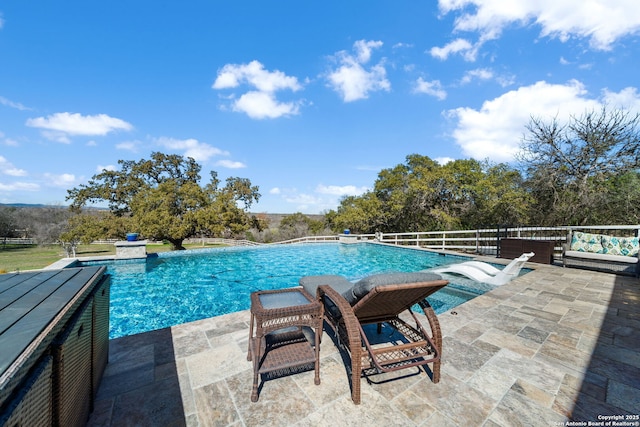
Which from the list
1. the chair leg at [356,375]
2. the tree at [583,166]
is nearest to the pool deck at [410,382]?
the chair leg at [356,375]

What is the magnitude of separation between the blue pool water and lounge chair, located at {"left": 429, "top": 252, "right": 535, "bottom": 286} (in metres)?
0.28

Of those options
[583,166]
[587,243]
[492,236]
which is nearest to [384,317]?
[587,243]

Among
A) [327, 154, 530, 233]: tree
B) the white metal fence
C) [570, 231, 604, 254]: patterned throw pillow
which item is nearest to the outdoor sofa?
[570, 231, 604, 254]: patterned throw pillow

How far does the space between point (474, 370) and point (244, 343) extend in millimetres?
2151

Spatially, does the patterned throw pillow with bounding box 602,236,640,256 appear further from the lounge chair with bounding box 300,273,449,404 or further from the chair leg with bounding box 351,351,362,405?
the chair leg with bounding box 351,351,362,405

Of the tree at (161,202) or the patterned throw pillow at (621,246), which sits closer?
the patterned throw pillow at (621,246)

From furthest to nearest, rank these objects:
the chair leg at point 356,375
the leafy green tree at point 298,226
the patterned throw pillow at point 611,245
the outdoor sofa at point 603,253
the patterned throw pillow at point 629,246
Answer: the leafy green tree at point 298,226, the patterned throw pillow at point 611,245, the patterned throw pillow at point 629,246, the outdoor sofa at point 603,253, the chair leg at point 356,375

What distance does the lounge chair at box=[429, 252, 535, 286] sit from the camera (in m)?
5.68

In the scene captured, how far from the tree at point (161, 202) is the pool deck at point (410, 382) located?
1332 cm

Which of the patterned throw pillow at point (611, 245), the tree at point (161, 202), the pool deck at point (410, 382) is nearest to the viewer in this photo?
the pool deck at point (410, 382)

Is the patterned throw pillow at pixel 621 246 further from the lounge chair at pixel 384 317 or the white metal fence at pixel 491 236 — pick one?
the lounge chair at pixel 384 317

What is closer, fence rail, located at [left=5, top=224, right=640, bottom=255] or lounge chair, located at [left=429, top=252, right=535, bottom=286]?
lounge chair, located at [left=429, top=252, right=535, bottom=286]

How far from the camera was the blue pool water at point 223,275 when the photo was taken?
15.3ft

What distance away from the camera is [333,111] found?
15.1m
